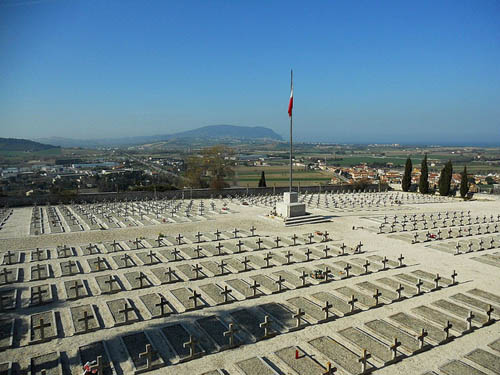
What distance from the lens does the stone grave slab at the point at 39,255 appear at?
1362 centimetres

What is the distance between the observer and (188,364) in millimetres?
6953

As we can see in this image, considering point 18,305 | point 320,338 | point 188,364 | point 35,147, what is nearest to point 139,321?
point 188,364

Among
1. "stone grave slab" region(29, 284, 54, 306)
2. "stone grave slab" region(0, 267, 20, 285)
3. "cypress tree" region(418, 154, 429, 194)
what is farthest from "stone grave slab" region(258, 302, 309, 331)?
"cypress tree" region(418, 154, 429, 194)

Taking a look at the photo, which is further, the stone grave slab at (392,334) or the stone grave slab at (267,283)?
the stone grave slab at (267,283)

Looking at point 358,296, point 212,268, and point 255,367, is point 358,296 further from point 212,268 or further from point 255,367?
point 212,268

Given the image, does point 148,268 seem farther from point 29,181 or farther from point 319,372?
point 29,181

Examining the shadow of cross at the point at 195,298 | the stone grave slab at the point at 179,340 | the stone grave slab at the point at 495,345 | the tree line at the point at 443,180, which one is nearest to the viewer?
the stone grave slab at the point at 179,340

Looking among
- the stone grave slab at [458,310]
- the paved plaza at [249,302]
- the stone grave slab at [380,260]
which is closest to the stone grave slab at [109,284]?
the paved plaza at [249,302]

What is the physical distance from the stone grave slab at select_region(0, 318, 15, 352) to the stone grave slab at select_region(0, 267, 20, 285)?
10.3ft

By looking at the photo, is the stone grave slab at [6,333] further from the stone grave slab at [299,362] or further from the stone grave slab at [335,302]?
the stone grave slab at [335,302]

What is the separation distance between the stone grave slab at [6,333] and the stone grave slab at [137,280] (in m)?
3.31

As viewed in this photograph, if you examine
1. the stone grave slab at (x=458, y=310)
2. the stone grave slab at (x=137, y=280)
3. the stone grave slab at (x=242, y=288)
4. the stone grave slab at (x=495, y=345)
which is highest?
the stone grave slab at (x=137, y=280)

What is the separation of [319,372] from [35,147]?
102 metres

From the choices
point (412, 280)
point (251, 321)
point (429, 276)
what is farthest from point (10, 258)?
point (429, 276)
